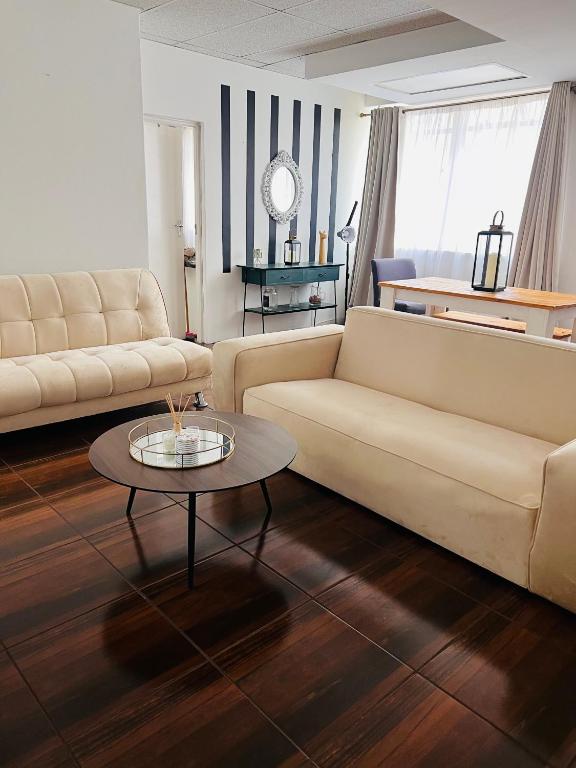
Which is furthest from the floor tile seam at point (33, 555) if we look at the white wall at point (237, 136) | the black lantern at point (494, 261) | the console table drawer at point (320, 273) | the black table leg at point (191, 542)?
the console table drawer at point (320, 273)

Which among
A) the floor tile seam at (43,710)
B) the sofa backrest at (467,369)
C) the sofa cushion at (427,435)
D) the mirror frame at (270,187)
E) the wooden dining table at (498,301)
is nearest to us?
the floor tile seam at (43,710)

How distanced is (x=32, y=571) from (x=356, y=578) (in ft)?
3.52

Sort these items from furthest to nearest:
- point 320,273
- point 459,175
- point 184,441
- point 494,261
A: point 320,273 < point 459,175 < point 494,261 < point 184,441

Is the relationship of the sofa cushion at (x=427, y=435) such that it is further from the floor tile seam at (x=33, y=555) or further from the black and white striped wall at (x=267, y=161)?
the black and white striped wall at (x=267, y=161)

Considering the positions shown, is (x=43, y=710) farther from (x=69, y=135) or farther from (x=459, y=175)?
(x=459, y=175)

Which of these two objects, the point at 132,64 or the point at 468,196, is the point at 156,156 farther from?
the point at 468,196

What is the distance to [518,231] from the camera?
16.5 ft

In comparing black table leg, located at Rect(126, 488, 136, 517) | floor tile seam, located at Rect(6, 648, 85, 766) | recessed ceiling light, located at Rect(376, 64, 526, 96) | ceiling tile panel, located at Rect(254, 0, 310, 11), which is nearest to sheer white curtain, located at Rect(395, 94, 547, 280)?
recessed ceiling light, located at Rect(376, 64, 526, 96)

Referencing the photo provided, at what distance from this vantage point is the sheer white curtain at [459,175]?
5.05 meters

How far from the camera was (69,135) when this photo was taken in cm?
365

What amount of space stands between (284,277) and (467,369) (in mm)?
3101

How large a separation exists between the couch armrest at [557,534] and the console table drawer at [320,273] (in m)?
4.04

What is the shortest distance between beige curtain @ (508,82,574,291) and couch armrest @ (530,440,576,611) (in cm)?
356

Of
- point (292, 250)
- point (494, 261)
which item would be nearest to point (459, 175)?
point (292, 250)
